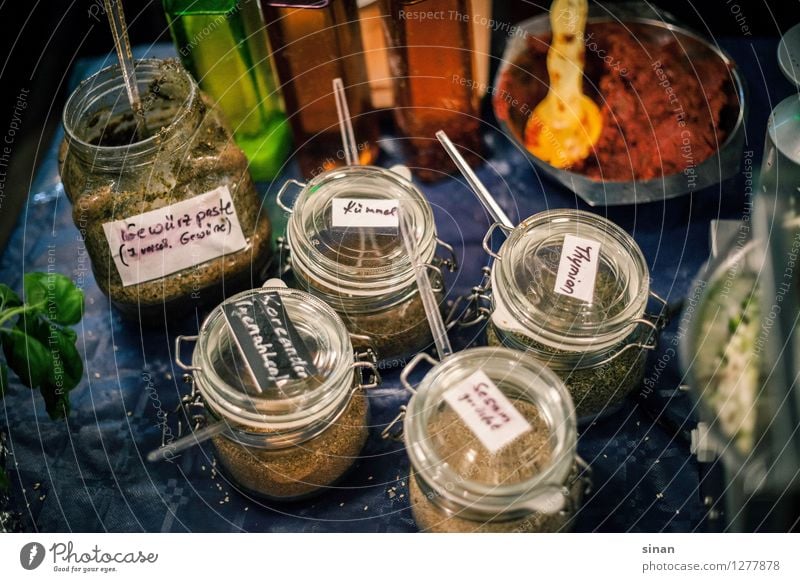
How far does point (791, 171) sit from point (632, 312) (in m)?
0.22

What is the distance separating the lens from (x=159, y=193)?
0.70 metres

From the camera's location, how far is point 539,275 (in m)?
0.66

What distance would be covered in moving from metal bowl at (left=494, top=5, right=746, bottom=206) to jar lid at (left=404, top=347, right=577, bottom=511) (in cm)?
21

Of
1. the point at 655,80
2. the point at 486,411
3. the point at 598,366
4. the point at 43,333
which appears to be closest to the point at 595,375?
the point at 598,366

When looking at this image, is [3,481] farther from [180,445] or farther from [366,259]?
[366,259]

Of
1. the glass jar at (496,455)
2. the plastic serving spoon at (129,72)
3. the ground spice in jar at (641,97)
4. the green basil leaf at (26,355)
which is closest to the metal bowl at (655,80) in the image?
the ground spice in jar at (641,97)

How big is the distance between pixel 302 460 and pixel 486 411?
14cm

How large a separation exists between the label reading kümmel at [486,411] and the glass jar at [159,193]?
25 cm

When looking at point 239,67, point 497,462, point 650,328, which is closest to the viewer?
A: point 497,462

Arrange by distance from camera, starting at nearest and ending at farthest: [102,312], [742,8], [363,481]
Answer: [363,481]
[102,312]
[742,8]

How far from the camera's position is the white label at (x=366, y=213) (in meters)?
0.70

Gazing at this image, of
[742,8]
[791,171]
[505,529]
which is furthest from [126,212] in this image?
[742,8]
